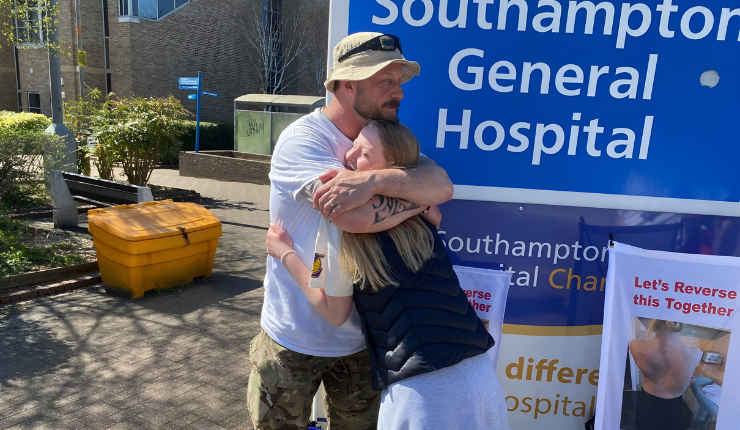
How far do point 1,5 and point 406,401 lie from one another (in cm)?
849

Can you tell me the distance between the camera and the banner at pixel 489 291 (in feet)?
8.18

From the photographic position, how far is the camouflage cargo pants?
1.98m

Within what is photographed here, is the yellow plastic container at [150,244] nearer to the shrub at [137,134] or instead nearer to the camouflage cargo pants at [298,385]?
the camouflage cargo pants at [298,385]

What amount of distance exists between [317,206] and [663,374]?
1.79 meters

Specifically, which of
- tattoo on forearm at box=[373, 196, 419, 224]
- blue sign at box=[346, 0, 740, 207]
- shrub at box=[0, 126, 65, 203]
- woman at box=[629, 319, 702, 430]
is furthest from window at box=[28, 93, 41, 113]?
woman at box=[629, 319, 702, 430]

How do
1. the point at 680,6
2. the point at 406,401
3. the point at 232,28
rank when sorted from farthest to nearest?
the point at 232,28
the point at 680,6
the point at 406,401

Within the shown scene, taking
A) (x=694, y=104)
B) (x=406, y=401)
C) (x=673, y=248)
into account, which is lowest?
(x=406, y=401)

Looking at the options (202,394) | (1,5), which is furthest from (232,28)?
(202,394)

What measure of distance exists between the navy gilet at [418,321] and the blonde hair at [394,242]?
0.02 meters

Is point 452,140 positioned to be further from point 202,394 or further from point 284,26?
point 284,26

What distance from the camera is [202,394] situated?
3703 mm

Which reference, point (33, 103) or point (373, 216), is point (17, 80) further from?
point (373, 216)

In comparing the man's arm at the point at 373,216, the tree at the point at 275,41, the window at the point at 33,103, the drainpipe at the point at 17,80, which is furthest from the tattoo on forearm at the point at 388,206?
the drainpipe at the point at 17,80

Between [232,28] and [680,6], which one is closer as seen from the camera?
[680,6]
